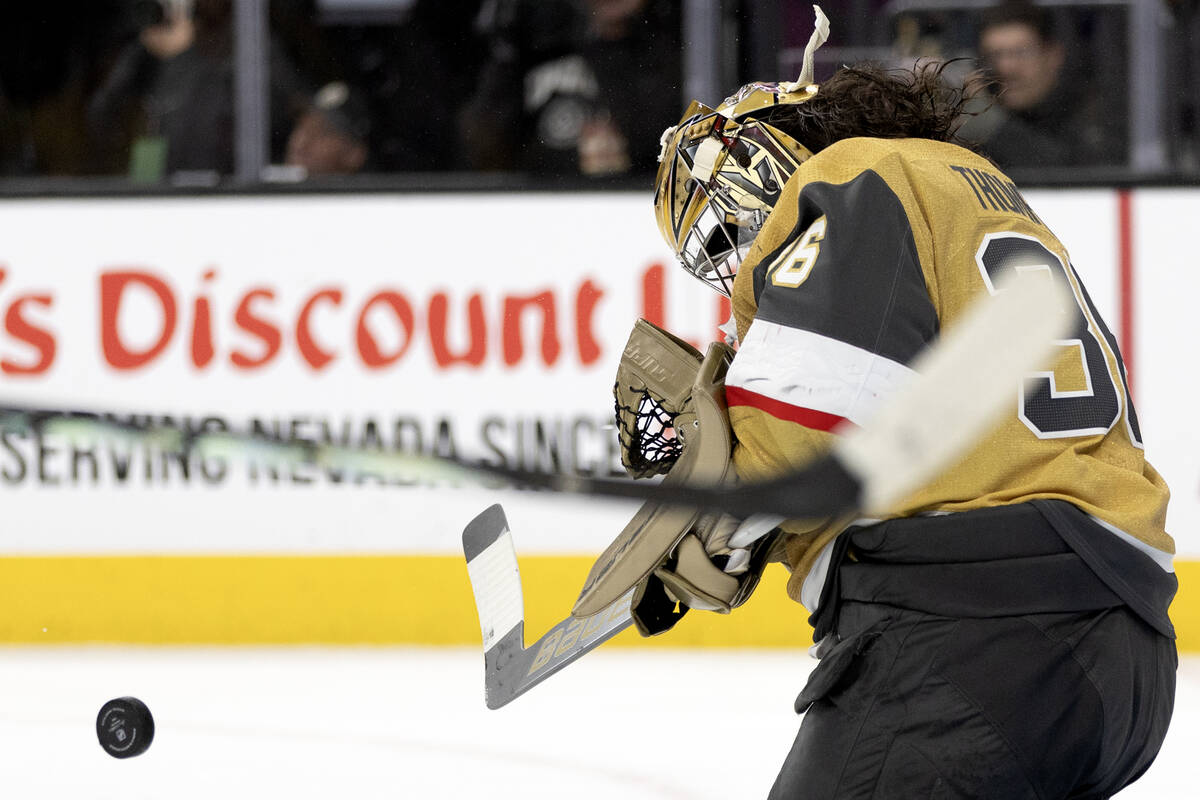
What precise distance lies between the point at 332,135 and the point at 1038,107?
1.71 meters

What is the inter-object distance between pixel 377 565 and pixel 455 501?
24 cm

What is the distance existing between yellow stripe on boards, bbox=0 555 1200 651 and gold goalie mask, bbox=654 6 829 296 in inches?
83.4

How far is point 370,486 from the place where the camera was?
3.48 m

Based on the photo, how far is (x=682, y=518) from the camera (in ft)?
3.75

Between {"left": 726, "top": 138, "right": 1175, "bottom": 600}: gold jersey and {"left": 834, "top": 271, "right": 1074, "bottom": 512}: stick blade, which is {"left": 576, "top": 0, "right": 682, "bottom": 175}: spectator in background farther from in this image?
{"left": 834, "top": 271, "right": 1074, "bottom": 512}: stick blade

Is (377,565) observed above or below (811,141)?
below

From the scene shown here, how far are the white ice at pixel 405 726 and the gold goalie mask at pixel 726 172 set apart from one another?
1.14 m

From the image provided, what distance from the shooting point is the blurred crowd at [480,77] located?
11.8 feet

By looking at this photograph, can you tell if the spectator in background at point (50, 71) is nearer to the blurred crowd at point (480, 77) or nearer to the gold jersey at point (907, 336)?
the blurred crowd at point (480, 77)

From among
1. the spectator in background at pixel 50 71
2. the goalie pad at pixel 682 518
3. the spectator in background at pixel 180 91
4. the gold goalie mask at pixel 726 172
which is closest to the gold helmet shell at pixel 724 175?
the gold goalie mask at pixel 726 172

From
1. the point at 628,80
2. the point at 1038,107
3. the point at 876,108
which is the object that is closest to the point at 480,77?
the point at 628,80

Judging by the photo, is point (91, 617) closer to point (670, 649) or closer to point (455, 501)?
point (455, 501)

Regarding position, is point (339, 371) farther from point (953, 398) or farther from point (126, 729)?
point (953, 398)

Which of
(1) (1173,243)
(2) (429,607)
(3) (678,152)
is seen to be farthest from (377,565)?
(3) (678,152)
